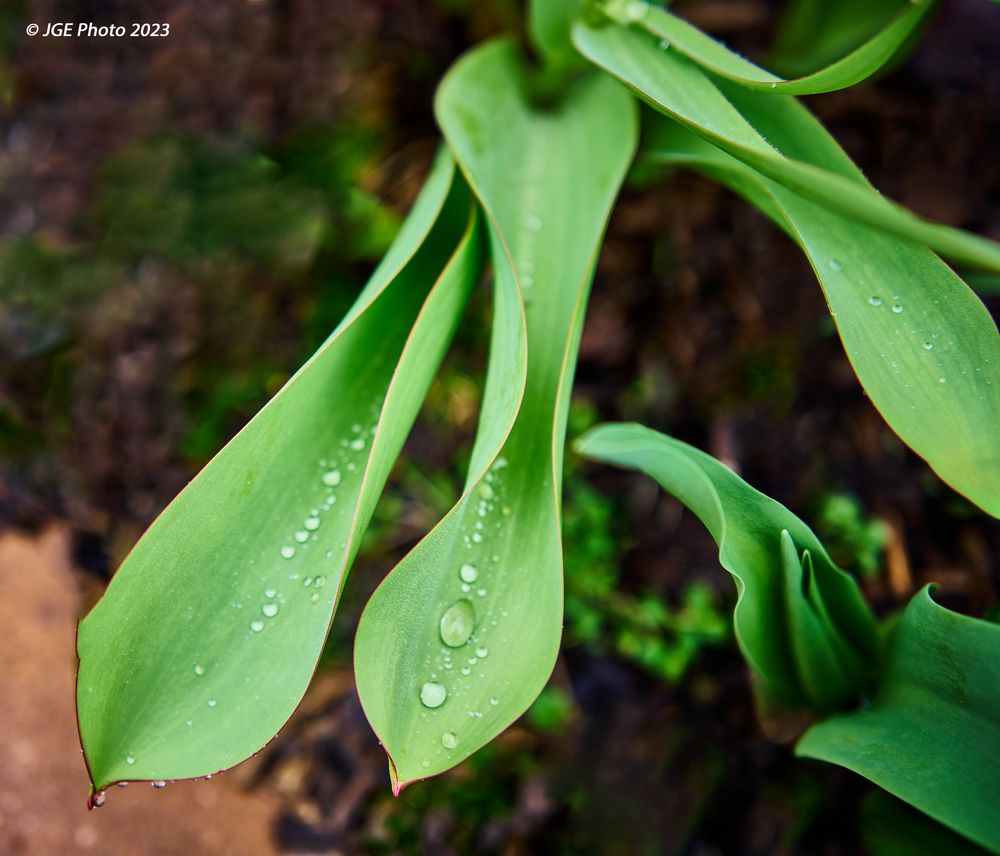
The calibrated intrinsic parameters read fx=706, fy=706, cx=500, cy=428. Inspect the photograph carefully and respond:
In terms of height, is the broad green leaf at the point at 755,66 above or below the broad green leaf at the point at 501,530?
above

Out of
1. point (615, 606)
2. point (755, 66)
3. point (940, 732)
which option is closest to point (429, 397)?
point (615, 606)

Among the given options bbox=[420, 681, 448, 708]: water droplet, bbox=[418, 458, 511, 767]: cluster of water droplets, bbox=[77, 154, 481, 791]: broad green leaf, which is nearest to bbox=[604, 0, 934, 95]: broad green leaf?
bbox=[77, 154, 481, 791]: broad green leaf

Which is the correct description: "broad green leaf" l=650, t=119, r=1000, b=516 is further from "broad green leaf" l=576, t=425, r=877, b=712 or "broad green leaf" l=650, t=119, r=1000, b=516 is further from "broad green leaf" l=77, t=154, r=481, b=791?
"broad green leaf" l=77, t=154, r=481, b=791

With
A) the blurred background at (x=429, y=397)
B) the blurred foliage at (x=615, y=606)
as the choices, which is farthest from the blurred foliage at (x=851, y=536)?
the blurred foliage at (x=615, y=606)

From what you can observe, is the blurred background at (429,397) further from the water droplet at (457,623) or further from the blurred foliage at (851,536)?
the water droplet at (457,623)

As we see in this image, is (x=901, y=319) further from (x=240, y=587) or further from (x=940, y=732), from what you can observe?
(x=240, y=587)
